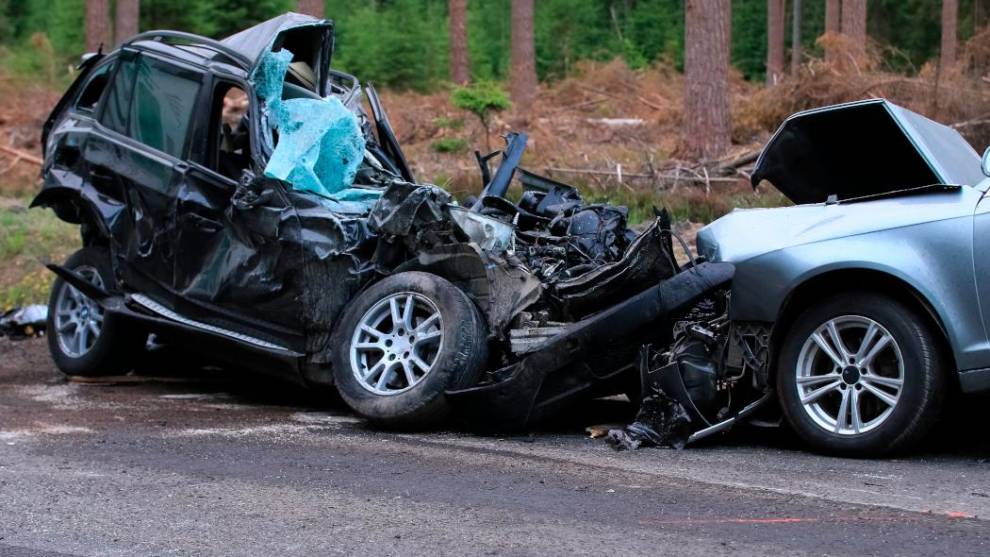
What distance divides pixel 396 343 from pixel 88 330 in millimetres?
3226

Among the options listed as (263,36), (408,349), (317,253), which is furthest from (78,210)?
(408,349)

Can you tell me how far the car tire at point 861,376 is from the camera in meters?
5.84

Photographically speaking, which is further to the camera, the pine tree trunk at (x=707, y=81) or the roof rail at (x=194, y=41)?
the pine tree trunk at (x=707, y=81)

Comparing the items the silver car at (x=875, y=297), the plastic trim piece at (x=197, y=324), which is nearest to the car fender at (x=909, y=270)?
the silver car at (x=875, y=297)

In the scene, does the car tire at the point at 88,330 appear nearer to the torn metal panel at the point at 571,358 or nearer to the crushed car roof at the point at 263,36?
the crushed car roof at the point at 263,36

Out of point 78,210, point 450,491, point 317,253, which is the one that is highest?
point 78,210

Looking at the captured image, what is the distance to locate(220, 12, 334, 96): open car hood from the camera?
27.2 feet

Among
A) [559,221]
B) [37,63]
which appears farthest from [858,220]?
[37,63]

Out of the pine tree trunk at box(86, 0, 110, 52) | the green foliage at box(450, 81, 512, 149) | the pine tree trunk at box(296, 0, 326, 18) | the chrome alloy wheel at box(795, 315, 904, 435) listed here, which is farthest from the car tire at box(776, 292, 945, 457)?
the pine tree trunk at box(86, 0, 110, 52)

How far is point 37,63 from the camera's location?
28.0m

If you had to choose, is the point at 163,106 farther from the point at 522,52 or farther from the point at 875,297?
the point at 522,52

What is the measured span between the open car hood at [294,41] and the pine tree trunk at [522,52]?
56.4ft

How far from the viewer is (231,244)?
8.02 metres

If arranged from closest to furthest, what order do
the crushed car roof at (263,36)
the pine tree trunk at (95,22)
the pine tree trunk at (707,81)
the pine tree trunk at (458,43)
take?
the crushed car roof at (263,36), the pine tree trunk at (707,81), the pine tree trunk at (95,22), the pine tree trunk at (458,43)
